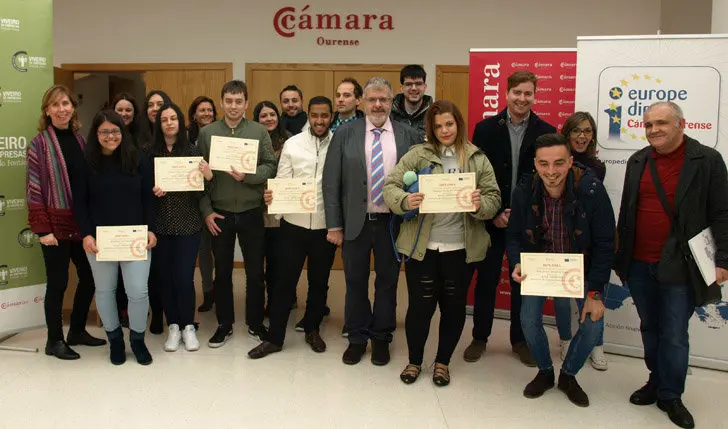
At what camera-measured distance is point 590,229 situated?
2.93m

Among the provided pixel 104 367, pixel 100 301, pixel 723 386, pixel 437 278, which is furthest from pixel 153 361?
pixel 723 386

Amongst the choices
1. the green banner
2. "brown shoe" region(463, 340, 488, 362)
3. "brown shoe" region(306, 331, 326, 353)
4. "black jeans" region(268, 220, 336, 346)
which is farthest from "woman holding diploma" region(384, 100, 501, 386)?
the green banner

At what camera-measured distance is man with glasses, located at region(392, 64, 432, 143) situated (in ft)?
12.7

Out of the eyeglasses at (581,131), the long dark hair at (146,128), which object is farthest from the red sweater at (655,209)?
the long dark hair at (146,128)

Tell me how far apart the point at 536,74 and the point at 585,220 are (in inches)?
70.7

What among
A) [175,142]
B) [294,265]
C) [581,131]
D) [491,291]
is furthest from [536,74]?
[175,142]

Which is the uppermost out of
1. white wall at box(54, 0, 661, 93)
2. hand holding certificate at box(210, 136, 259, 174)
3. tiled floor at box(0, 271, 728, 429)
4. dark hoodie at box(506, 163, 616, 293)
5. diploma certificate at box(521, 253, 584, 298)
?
white wall at box(54, 0, 661, 93)

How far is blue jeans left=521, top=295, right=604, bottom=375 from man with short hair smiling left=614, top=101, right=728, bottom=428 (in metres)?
0.29

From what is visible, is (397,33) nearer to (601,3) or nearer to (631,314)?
(601,3)

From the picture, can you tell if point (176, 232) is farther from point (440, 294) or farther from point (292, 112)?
point (440, 294)

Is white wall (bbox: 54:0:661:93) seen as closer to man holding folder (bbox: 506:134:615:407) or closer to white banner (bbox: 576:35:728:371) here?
white banner (bbox: 576:35:728:371)

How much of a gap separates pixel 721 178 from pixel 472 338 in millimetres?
1980

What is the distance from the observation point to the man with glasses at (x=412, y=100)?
12.7ft

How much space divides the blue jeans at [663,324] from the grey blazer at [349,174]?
149cm
